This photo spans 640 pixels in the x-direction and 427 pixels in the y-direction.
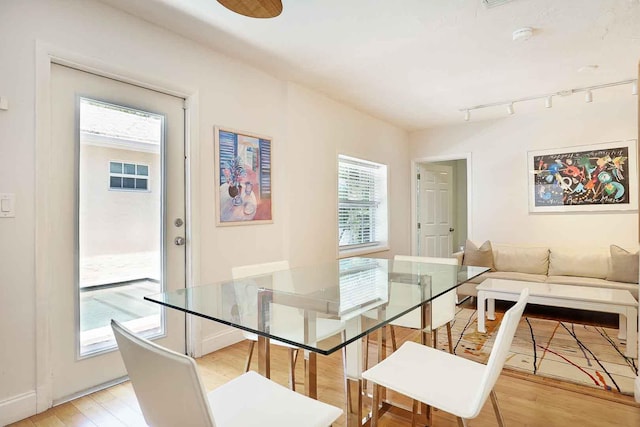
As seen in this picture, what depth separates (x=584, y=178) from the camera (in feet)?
14.0

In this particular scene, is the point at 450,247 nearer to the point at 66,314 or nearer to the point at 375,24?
the point at 375,24

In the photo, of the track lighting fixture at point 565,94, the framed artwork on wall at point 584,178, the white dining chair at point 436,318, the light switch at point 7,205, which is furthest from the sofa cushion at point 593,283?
the light switch at point 7,205

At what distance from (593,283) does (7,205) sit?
4.74m

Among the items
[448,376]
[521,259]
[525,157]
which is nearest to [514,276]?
[521,259]

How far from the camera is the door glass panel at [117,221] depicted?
2178 millimetres

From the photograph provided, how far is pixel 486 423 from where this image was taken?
6.01 feet

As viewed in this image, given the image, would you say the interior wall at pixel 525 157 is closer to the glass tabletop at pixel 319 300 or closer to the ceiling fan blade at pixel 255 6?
the glass tabletop at pixel 319 300

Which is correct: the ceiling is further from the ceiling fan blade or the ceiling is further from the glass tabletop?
the glass tabletop

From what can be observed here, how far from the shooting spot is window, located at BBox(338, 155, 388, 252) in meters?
4.33

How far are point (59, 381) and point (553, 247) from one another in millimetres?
4843

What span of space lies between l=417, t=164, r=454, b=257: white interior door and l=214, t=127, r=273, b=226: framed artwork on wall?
3135 millimetres

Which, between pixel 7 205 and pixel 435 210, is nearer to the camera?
pixel 7 205

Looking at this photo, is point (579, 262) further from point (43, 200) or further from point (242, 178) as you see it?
point (43, 200)

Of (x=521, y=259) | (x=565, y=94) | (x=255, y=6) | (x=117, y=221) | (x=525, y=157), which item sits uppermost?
(x=565, y=94)
